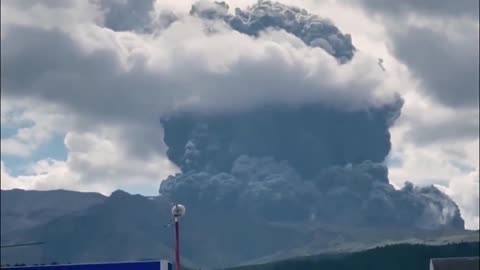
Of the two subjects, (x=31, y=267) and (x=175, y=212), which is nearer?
(x=175, y=212)

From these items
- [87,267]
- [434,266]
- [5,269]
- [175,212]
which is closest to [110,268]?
[87,267]

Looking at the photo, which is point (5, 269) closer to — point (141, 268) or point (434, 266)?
point (141, 268)

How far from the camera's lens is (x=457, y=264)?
81.9 meters

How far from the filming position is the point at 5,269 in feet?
262

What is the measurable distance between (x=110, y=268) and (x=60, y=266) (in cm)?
482

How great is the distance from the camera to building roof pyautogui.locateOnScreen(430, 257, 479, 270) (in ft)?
264

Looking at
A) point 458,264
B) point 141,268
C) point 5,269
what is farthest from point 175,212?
point 458,264

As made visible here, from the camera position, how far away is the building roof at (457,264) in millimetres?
80562

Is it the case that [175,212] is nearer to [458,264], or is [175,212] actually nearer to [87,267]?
[87,267]

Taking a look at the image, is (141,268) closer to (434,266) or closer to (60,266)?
(60,266)

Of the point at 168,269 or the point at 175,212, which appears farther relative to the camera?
the point at 168,269

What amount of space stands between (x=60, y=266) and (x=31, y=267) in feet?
8.96

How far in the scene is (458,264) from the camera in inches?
3221

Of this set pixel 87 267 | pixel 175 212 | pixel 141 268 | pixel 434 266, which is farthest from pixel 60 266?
pixel 434 266
